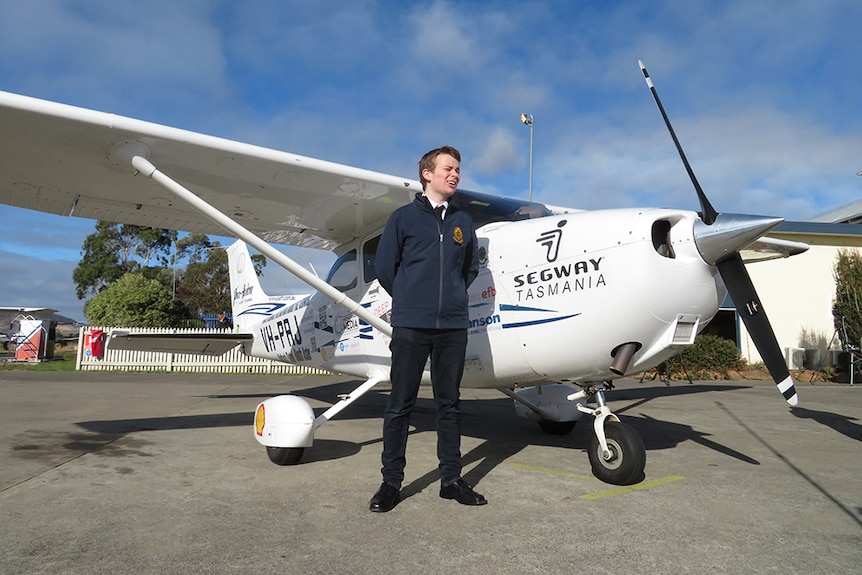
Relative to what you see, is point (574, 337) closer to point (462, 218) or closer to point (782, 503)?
point (462, 218)

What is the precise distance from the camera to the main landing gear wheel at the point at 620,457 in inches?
138

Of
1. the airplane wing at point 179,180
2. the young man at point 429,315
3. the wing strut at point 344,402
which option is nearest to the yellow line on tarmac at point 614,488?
the young man at point 429,315

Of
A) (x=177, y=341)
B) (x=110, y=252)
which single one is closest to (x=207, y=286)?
(x=110, y=252)

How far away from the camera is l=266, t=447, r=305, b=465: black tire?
4.12 m

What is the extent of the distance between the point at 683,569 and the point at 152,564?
2.09 m

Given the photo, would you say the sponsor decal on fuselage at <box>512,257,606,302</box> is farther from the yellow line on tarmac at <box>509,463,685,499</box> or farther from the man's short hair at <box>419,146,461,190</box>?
the yellow line on tarmac at <box>509,463,685,499</box>

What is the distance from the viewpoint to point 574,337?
3.52 metres

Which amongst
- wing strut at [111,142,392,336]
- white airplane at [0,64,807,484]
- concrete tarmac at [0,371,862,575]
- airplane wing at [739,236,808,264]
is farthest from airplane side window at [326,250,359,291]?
airplane wing at [739,236,808,264]

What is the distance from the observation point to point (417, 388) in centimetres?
320

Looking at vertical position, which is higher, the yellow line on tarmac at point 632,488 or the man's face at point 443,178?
the man's face at point 443,178

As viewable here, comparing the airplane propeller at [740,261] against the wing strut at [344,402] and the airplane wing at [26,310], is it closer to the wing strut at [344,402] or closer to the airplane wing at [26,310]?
the wing strut at [344,402]

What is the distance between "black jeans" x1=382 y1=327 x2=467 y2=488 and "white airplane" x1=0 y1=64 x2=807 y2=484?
30.3 inches

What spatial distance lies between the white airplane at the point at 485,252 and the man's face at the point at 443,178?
0.80m

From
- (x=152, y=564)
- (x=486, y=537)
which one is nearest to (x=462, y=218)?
(x=486, y=537)
